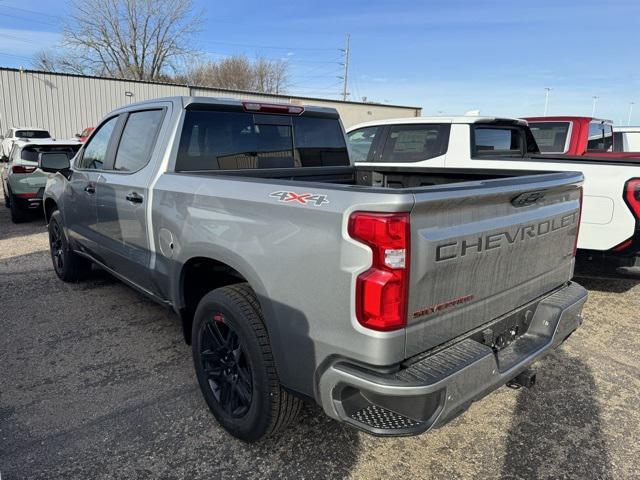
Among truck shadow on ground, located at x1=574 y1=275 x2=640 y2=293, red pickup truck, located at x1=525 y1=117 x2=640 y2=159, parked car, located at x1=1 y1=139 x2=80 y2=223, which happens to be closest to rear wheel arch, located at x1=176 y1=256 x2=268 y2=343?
truck shadow on ground, located at x1=574 y1=275 x2=640 y2=293

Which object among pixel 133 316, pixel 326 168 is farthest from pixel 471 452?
pixel 133 316

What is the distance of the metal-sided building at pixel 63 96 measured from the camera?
2169cm

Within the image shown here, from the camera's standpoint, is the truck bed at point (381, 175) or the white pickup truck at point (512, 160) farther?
the white pickup truck at point (512, 160)

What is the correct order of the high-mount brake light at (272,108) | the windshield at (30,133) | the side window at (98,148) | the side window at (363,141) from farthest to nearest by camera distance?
the windshield at (30,133)
the side window at (363,141)
the side window at (98,148)
the high-mount brake light at (272,108)

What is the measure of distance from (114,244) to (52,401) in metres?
1.32

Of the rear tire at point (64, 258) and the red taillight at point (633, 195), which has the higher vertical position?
the red taillight at point (633, 195)

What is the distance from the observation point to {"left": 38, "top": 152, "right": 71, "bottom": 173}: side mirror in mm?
4593

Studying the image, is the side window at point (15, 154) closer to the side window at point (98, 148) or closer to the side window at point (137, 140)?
the side window at point (98, 148)

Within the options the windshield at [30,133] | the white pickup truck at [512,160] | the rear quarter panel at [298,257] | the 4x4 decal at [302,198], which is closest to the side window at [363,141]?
the white pickup truck at [512,160]

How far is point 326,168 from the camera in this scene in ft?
13.4

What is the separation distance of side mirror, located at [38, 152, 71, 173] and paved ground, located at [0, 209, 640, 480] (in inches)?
60.4

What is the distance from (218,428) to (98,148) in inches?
114

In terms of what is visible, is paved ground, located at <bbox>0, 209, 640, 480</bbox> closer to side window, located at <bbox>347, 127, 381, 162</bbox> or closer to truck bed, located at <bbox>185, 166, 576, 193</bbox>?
truck bed, located at <bbox>185, 166, 576, 193</bbox>

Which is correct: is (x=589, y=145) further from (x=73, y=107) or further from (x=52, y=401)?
(x=73, y=107)
